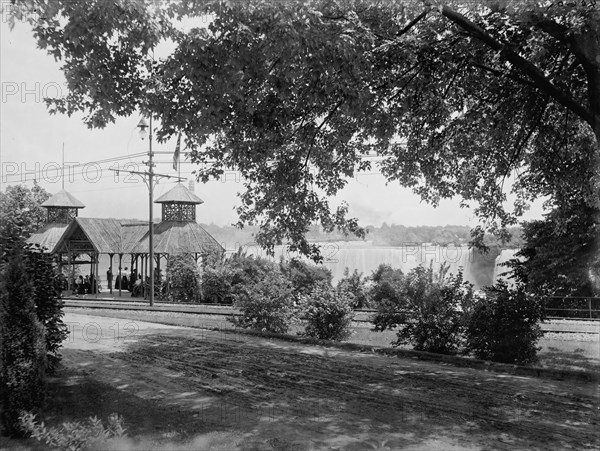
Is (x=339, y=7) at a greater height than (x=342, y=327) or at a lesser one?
greater

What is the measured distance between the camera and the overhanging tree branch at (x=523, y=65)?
8.00 metres

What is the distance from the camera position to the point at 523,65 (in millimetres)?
8344

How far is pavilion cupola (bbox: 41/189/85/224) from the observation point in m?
38.0

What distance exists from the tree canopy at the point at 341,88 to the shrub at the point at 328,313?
98.5 inches

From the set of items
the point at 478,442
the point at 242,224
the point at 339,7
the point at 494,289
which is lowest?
the point at 478,442

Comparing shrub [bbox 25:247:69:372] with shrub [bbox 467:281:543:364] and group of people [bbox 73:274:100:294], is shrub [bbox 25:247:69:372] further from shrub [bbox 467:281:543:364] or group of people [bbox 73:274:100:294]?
group of people [bbox 73:274:100:294]

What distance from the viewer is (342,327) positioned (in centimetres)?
1348

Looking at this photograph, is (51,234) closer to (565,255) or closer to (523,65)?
(565,255)

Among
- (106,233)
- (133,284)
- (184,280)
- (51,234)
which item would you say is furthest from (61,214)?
(184,280)

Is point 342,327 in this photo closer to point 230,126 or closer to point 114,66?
point 230,126

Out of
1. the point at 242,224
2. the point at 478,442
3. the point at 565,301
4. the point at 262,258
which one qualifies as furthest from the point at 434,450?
the point at 262,258

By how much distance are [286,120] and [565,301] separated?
63.8 ft

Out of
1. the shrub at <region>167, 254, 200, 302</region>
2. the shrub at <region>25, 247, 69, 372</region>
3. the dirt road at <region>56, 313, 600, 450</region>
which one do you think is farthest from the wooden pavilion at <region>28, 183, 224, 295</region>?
the shrub at <region>25, 247, 69, 372</region>

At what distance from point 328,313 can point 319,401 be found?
19.3ft
